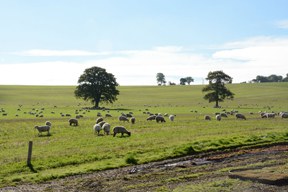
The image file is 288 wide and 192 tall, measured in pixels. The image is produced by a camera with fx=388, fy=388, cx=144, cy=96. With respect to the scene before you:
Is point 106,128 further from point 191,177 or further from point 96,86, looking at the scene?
point 96,86

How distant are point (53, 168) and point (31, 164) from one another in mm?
1276

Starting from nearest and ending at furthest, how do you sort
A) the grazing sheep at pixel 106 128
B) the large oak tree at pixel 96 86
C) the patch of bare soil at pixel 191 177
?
the patch of bare soil at pixel 191 177 < the grazing sheep at pixel 106 128 < the large oak tree at pixel 96 86

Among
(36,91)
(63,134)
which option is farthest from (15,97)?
(63,134)

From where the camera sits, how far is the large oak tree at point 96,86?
292 feet

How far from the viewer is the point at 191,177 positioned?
17.2m

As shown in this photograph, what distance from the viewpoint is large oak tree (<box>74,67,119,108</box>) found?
89125 mm

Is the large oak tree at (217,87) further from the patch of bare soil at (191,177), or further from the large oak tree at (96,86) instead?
the patch of bare soil at (191,177)

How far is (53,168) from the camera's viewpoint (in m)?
20.3

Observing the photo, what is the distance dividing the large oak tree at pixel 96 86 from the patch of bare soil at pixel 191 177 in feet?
223

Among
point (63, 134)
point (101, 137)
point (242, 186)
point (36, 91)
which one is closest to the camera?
point (242, 186)

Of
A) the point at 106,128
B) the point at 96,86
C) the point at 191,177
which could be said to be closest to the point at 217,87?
the point at 96,86

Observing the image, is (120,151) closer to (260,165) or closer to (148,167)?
(148,167)

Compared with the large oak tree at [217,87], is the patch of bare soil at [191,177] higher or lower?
lower

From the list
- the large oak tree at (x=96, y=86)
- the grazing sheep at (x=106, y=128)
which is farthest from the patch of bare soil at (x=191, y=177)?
the large oak tree at (x=96, y=86)
